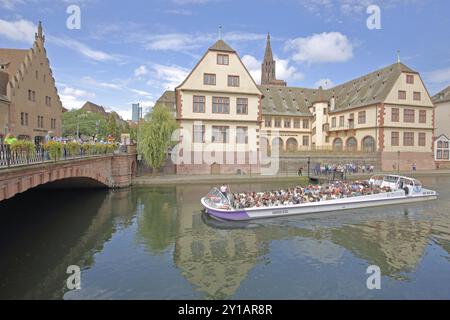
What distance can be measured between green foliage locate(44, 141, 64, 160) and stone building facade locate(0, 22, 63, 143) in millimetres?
19063

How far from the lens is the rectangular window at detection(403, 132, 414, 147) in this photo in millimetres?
47375

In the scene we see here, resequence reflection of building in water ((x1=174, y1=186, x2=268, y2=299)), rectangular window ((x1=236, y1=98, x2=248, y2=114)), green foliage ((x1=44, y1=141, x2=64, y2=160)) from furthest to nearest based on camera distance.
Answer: rectangular window ((x1=236, y1=98, x2=248, y2=114)), green foliage ((x1=44, y1=141, x2=64, y2=160)), reflection of building in water ((x1=174, y1=186, x2=268, y2=299))

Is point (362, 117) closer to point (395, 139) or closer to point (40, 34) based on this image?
point (395, 139)

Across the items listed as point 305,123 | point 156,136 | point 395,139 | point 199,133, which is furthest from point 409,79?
point 156,136

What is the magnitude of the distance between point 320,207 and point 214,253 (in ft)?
35.1

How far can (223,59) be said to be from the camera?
37.6 m

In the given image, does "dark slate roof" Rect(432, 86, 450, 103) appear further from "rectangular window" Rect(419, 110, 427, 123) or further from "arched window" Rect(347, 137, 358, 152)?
"arched window" Rect(347, 137, 358, 152)

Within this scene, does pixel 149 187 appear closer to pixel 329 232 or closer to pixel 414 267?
pixel 329 232

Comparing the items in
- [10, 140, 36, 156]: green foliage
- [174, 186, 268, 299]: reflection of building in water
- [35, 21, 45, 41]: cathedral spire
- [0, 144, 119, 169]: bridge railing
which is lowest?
[174, 186, 268, 299]: reflection of building in water

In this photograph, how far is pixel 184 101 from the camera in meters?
37.1

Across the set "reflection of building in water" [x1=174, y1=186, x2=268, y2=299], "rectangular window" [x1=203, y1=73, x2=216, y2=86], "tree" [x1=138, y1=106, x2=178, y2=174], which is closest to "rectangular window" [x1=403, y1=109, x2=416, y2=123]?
"rectangular window" [x1=203, y1=73, x2=216, y2=86]

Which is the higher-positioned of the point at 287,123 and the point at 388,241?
the point at 287,123
